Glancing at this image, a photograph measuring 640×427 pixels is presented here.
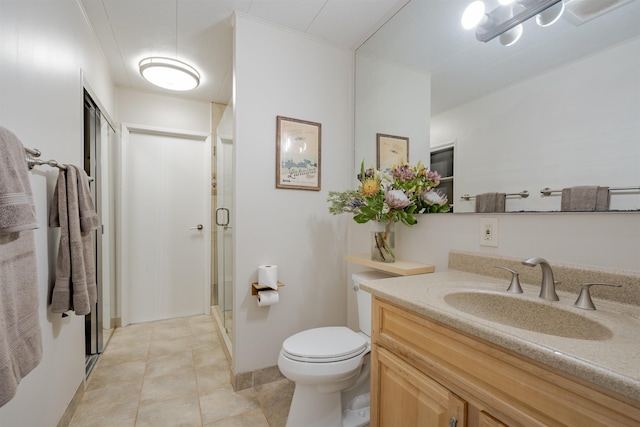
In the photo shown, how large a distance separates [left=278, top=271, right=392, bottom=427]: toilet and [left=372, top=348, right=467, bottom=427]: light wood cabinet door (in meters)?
0.29

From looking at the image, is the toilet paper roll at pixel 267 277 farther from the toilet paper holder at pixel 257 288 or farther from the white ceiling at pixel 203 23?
the white ceiling at pixel 203 23

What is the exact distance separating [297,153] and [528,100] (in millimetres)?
1339

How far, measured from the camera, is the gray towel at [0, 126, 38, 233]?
2.66ft

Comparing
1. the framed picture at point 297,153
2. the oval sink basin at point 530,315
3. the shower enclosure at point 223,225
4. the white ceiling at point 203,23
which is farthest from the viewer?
the shower enclosure at point 223,225

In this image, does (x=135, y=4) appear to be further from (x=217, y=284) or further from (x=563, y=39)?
(x=217, y=284)

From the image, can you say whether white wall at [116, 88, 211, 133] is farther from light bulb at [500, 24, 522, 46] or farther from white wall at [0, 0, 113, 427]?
light bulb at [500, 24, 522, 46]

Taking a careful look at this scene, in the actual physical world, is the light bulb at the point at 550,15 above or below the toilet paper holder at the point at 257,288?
above

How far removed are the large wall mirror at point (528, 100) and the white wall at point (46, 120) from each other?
1.80m

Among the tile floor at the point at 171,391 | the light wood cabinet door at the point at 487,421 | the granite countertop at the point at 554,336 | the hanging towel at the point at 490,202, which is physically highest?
the hanging towel at the point at 490,202

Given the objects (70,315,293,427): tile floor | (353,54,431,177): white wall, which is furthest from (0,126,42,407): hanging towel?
(353,54,431,177): white wall

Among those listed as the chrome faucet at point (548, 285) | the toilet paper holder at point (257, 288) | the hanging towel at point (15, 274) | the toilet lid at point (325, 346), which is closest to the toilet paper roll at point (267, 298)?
the toilet paper holder at point (257, 288)

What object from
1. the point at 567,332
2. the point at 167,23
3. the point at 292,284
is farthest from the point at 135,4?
the point at 567,332

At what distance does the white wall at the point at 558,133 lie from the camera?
86 centimetres

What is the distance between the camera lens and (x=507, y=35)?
1201 millimetres
